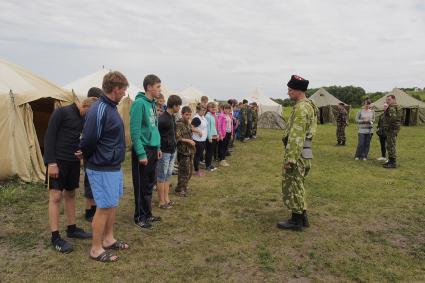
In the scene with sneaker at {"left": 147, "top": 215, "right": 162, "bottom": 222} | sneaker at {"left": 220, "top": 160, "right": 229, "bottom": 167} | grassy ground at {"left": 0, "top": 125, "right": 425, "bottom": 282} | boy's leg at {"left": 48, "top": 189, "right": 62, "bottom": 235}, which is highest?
boy's leg at {"left": 48, "top": 189, "right": 62, "bottom": 235}

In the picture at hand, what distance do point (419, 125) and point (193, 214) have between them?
2751 cm

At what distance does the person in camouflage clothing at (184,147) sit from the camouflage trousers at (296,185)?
2.26 meters

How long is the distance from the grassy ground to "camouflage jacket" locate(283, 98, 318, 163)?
3.75 ft

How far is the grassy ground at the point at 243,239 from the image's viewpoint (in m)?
3.91

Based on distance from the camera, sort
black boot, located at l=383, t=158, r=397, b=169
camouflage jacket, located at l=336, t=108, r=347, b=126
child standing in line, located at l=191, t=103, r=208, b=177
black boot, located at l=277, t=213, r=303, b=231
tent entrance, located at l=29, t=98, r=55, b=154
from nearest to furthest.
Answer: black boot, located at l=277, t=213, r=303, b=231 → child standing in line, located at l=191, t=103, r=208, b=177 → black boot, located at l=383, t=158, r=397, b=169 → tent entrance, located at l=29, t=98, r=55, b=154 → camouflage jacket, located at l=336, t=108, r=347, b=126

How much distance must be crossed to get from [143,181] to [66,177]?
1.01m

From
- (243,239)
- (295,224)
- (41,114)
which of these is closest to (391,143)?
(295,224)

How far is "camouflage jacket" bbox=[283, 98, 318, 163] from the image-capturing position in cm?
494

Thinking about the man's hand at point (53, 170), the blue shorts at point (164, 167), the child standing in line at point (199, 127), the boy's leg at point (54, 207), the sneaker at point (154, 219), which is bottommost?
the sneaker at point (154, 219)

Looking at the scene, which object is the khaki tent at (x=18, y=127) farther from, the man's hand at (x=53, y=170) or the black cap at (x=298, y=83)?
the black cap at (x=298, y=83)

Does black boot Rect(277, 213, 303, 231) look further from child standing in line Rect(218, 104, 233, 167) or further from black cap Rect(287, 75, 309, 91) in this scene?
child standing in line Rect(218, 104, 233, 167)

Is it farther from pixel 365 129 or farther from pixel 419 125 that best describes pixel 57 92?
pixel 419 125

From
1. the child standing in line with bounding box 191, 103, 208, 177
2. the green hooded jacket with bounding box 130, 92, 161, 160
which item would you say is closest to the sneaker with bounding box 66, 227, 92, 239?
the green hooded jacket with bounding box 130, 92, 161, 160

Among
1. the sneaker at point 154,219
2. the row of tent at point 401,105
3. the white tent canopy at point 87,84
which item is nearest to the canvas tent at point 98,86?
the white tent canopy at point 87,84
